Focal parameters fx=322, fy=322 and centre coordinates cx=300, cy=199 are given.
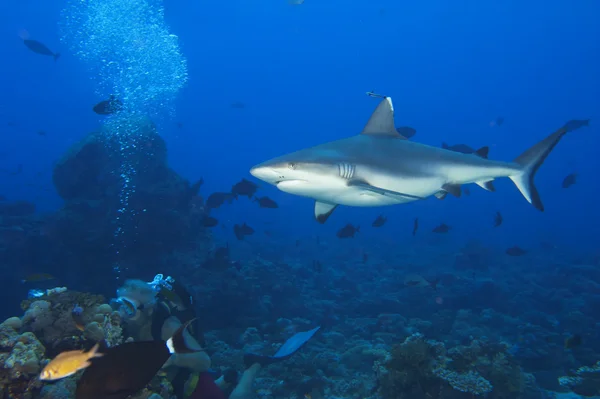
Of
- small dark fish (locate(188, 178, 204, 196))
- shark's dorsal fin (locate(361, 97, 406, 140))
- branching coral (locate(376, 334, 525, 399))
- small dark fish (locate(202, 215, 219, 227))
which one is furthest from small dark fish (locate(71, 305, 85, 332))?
small dark fish (locate(188, 178, 204, 196))

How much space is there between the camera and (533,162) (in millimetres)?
5172

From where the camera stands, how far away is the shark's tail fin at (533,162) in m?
5.05

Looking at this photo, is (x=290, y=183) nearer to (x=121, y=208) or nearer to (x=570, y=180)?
(x=121, y=208)

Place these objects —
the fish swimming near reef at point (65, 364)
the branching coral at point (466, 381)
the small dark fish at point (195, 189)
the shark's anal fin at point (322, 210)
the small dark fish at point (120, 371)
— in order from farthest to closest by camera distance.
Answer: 1. the small dark fish at point (195, 189)
2. the shark's anal fin at point (322, 210)
3. the branching coral at point (466, 381)
4. the small dark fish at point (120, 371)
5. the fish swimming near reef at point (65, 364)

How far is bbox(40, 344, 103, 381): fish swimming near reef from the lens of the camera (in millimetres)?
1966

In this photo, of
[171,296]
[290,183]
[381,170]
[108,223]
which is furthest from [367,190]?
[108,223]

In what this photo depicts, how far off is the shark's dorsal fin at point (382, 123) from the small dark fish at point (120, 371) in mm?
4136

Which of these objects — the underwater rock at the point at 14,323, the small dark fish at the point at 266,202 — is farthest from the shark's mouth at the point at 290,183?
the small dark fish at the point at 266,202

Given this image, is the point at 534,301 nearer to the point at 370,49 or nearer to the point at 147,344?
the point at 147,344

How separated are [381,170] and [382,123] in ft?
3.56

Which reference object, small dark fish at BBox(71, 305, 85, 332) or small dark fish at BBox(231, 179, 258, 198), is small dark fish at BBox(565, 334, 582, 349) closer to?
small dark fish at BBox(231, 179, 258, 198)

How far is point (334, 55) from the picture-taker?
11931cm

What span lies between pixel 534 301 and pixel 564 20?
110 metres

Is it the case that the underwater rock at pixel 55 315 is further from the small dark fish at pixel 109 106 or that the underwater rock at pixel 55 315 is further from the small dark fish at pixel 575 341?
the small dark fish at pixel 575 341
